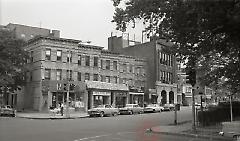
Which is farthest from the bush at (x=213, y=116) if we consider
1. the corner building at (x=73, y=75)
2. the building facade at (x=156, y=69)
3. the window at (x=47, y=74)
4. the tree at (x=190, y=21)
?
the building facade at (x=156, y=69)

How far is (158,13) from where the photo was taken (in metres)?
14.8

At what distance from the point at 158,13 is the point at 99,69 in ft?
154

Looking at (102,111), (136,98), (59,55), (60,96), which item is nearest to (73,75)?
(59,55)

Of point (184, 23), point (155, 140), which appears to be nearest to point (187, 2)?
point (184, 23)

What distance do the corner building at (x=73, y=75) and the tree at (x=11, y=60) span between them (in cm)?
192

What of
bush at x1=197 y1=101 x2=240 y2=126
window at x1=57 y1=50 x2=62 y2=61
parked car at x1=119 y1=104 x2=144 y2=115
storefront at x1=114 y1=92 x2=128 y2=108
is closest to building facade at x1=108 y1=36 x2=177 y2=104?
storefront at x1=114 y1=92 x2=128 y2=108

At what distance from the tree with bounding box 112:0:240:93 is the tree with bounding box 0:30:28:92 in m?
33.8

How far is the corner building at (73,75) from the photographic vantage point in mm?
54344

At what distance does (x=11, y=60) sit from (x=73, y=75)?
385 inches

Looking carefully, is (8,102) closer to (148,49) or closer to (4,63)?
(4,63)

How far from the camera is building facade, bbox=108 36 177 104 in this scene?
7212cm

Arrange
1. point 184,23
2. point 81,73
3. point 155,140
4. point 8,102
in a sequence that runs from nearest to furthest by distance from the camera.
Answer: point 184,23 → point 155,140 → point 81,73 → point 8,102

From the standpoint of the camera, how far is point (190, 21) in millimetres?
13336

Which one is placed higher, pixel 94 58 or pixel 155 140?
pixel 94 58
